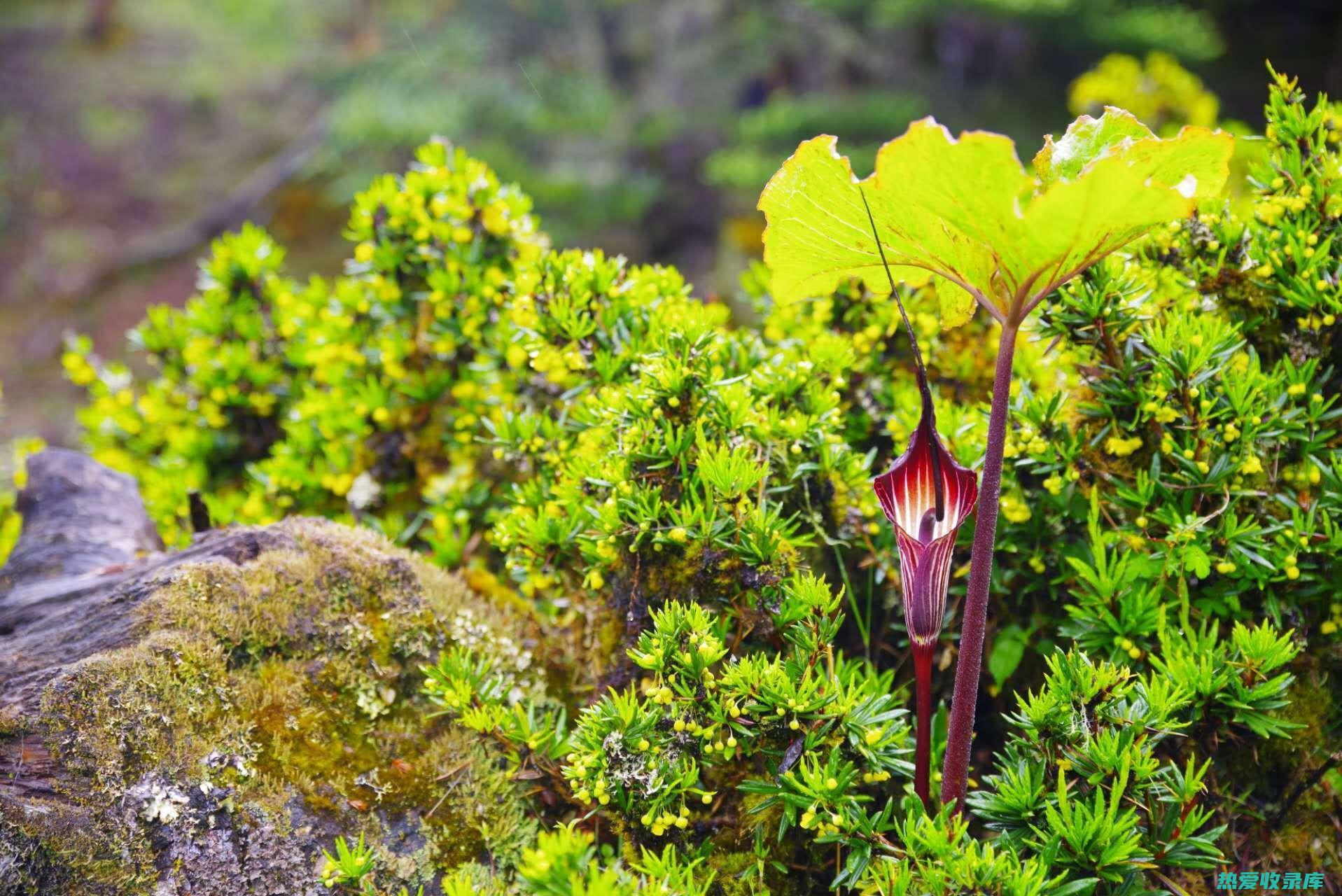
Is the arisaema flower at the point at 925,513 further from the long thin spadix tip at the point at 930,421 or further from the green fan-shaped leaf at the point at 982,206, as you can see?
the green fan-shaped leaf at the point at 982,206

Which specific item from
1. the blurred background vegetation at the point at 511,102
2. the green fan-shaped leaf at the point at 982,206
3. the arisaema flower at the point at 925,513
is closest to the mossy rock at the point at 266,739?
the arisaema flower at the point at 925,513

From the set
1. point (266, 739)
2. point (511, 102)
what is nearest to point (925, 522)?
point (266, 739)

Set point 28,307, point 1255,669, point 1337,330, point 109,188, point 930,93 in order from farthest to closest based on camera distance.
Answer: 1. point 109,188
2. point 28,307
3. point 930,93
4. point 1337,330
5. point 1255,669

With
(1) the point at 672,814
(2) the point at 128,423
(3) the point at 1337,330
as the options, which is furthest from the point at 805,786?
(2) the point at 128,423

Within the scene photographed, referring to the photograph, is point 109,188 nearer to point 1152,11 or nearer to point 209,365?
point 209,365

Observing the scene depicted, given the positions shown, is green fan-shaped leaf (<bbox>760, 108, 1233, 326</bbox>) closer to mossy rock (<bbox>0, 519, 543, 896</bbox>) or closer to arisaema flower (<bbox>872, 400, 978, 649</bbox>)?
arisaema flower (<bbox>872, 400, 978, 649</bbox>)
